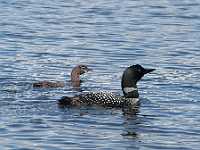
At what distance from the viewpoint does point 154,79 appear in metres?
21.0

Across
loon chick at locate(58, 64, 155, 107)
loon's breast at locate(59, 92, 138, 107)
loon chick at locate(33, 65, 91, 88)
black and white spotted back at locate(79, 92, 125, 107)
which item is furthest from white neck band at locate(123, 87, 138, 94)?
loon chick at locate(33, 65, 91, 88)

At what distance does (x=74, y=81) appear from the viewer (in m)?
20.9

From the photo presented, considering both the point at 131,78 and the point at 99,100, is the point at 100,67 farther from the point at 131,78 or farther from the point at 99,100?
the point at 99,100

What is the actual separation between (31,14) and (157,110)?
50.3ft

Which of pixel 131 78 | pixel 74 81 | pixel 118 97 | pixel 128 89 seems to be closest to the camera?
pixel 118 97

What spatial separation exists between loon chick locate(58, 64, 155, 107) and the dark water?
0.22 meters

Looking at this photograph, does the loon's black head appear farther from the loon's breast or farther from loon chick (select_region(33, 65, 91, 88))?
loon chick (select_region(33, 65, 91, 88))

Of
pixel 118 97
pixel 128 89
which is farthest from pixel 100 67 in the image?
pixel 118 97

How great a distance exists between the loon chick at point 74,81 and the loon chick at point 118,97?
138 centimetres

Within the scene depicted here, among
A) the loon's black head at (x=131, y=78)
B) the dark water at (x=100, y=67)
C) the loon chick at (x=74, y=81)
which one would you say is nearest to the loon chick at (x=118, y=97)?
the loon's black head at (x=131, y=78)

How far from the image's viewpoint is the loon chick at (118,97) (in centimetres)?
1788

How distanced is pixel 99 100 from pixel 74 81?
2807 millimetres

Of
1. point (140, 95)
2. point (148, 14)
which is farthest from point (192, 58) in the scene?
point (148, 14)

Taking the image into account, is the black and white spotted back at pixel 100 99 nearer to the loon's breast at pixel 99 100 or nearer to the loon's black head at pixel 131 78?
the loon's breast at pixel 99 100
